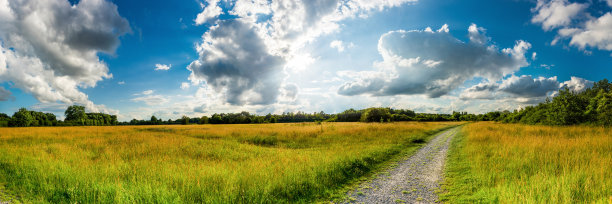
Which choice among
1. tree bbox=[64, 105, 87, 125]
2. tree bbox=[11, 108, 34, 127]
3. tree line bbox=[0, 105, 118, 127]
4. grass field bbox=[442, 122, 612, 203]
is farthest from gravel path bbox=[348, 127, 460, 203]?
tree bbox=[64, 105, 87, 125]

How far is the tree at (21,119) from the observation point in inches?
2485

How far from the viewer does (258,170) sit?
769 cm

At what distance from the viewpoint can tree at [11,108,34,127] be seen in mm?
63125

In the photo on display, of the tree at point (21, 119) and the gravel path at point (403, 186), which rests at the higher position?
the tree at point (21, 119)

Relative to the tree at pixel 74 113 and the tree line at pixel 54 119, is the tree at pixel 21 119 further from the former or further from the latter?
the tree at pixel 74 113

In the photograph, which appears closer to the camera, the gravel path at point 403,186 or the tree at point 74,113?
the gravel path at point 403,186

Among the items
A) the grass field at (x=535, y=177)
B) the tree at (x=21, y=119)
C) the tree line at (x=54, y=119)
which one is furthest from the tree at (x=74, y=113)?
the grass field at (x=535, y=177)

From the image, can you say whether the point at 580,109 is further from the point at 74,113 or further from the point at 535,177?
the point at 74,113

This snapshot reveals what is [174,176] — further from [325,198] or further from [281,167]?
[325,198]

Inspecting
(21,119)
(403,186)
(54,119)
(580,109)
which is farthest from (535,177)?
(54,119)

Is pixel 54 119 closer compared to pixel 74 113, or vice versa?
pixel 54 119

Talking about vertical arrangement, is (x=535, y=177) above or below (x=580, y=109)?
below

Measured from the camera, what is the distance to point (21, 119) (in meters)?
64.1

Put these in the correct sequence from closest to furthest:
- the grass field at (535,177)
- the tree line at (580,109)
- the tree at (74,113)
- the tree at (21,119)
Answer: the grass field at (535,177) → the tree line at (580,109) → the tree at (21,119) → the tree at (74,113)
